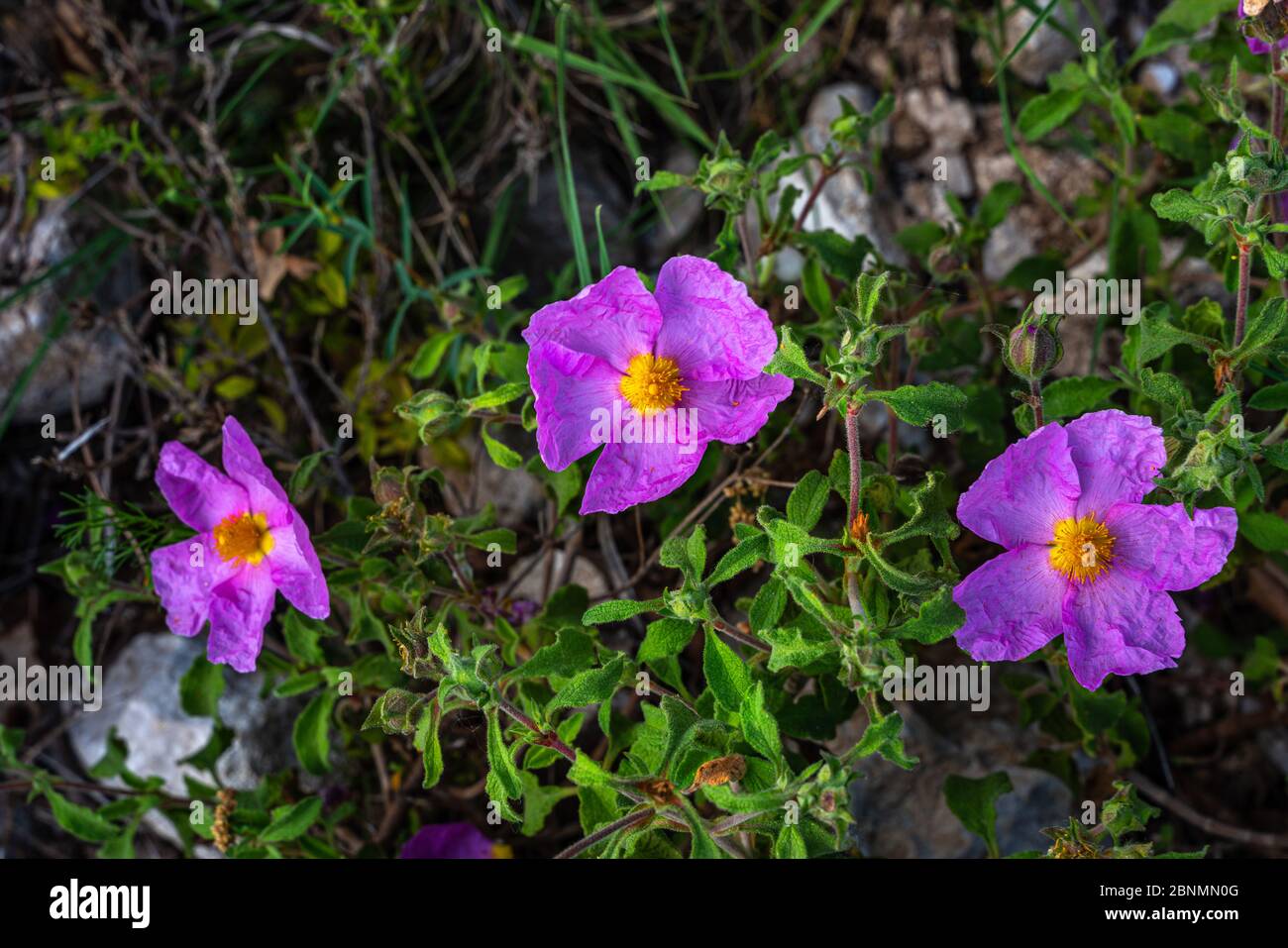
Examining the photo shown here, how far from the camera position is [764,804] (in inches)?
65.9

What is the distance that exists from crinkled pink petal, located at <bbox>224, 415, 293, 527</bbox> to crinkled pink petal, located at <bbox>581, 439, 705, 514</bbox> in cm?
56

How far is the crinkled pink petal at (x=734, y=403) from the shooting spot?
196cm

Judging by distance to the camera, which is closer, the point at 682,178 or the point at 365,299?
the point at 682,178

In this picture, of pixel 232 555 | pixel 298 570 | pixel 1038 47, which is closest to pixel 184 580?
pixel 232 555

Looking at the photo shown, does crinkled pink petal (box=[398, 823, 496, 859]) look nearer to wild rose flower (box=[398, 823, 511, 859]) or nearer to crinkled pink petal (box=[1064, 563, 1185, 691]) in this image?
wild rose flower (box=[398, 823, 511, 859])

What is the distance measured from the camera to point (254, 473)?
6.87 ft

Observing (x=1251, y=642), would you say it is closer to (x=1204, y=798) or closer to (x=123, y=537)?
(x=1204, y=798)

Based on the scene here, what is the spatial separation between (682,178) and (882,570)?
0.79 m

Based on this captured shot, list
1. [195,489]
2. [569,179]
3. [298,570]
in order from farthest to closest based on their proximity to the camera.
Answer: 1. [569,179]
2. [195,489]
3. [298,570]

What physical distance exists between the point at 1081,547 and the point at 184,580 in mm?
1604

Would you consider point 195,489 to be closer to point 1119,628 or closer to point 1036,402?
point 1036,402

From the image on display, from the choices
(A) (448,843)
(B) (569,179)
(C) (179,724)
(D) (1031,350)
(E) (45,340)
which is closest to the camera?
(D) (1031,350)

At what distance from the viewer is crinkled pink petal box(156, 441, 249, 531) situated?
2.18m

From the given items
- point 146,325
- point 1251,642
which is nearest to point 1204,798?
point 1251,642
